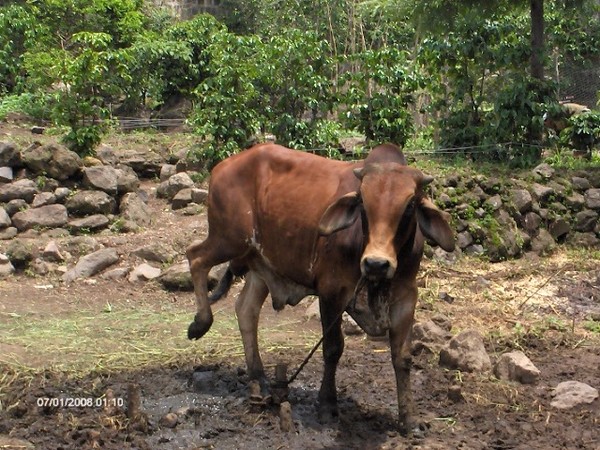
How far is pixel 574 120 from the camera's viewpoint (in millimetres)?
13562

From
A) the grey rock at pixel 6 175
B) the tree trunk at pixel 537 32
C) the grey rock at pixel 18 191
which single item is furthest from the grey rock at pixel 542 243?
the grey rock at pixel 6 175

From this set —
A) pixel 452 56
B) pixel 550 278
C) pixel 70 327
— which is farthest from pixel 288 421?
pixel 452 56

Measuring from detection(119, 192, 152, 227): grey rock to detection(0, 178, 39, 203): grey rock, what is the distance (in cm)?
116

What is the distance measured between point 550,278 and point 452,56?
484 centimetres

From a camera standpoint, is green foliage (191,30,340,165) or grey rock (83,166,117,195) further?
green foliage (191,30,340,165)

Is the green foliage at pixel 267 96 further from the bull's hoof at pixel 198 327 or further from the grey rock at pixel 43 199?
the bull's hoof at pixel 198 327

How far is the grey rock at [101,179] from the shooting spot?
12062mm

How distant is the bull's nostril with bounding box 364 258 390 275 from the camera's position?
5.00 meters

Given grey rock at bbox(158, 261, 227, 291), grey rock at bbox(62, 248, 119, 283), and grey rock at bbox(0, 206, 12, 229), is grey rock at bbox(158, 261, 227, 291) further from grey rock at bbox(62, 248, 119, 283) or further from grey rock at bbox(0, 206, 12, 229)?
grey rock at bbox(0, 206, 12, 229)

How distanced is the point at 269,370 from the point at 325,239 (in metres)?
1.58

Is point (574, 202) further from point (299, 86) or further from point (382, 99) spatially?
point (299, 86)

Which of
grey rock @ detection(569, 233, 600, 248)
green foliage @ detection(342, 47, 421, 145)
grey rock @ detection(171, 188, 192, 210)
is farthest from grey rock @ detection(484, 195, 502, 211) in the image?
grey rock @ detection(171, 188, 192, 210)

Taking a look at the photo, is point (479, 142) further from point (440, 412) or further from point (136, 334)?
point (440, 412)

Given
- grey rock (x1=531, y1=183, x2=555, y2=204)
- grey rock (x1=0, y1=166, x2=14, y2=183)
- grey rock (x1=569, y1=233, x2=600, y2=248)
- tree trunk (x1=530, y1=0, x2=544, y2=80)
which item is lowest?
grey rock (x1=569, y1=233, x2=600, y2=248)
